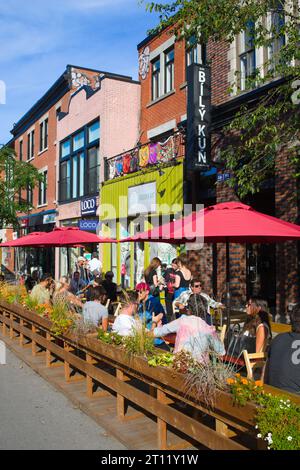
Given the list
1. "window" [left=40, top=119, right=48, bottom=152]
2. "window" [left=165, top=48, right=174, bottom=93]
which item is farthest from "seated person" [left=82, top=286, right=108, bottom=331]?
"window" [left=40, top=119, right=48, bottom=152]

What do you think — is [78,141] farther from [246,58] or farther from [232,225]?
[232,225]

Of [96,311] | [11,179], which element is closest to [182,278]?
[96,311]

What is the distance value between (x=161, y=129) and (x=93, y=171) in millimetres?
5202

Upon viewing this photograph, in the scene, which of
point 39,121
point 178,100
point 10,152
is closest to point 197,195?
point 178,100

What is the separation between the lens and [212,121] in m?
13.6

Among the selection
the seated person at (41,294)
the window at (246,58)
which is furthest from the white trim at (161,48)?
the seated person at (41,294)

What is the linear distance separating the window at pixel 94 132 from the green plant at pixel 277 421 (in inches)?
722

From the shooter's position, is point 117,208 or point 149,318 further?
point 117,208

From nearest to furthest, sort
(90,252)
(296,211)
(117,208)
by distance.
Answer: (296,211)
(117,208)
(90,252)

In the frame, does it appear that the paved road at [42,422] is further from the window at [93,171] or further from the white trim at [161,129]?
the window at [93,171]

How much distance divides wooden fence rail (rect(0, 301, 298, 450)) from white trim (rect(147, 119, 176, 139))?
A: 994 cm

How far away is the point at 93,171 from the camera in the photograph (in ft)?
69.0
